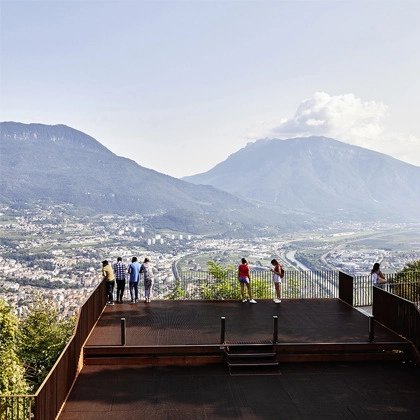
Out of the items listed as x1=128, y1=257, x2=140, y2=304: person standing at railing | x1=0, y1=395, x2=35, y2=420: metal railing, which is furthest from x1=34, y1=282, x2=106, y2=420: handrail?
x1=128, y1=257, x2=140, y2=304: person standing at railing

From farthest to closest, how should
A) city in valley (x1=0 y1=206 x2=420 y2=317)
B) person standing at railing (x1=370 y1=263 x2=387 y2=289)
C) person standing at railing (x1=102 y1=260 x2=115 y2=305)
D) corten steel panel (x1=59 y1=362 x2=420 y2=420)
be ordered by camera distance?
city in valley (x1=0 y1=206 x2=420 y2=317), person standing at railing (x1=370 y1=263 x2=387 y2=289), person standing at railing (x1=102 y1=260 x2=115 y2=305), corten steel panel (x1=59 y1=362 x2=420 y2=420)

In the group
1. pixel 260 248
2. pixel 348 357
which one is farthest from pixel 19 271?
pixel 348 357

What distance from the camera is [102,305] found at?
15164mm

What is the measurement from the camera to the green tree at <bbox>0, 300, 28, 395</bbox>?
39.7 feet

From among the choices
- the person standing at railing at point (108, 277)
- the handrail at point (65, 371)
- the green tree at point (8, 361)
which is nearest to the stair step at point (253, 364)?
the handrail at point (65, 371)

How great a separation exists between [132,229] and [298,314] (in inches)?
6572

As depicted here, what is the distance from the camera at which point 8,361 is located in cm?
1257

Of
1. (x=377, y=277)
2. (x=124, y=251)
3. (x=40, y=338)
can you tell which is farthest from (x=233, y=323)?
(x=124, y=251)

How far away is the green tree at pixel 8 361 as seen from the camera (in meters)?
12.1

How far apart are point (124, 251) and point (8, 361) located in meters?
115

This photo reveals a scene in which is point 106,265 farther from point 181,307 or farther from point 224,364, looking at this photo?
point 224,364

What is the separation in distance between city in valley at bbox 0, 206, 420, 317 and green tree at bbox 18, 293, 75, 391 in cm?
2447

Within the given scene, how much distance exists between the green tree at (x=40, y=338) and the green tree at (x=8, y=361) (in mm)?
3048

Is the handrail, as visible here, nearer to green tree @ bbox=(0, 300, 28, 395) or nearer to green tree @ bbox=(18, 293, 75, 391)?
green tree @ bbox=(0, 300, 28, 395)
